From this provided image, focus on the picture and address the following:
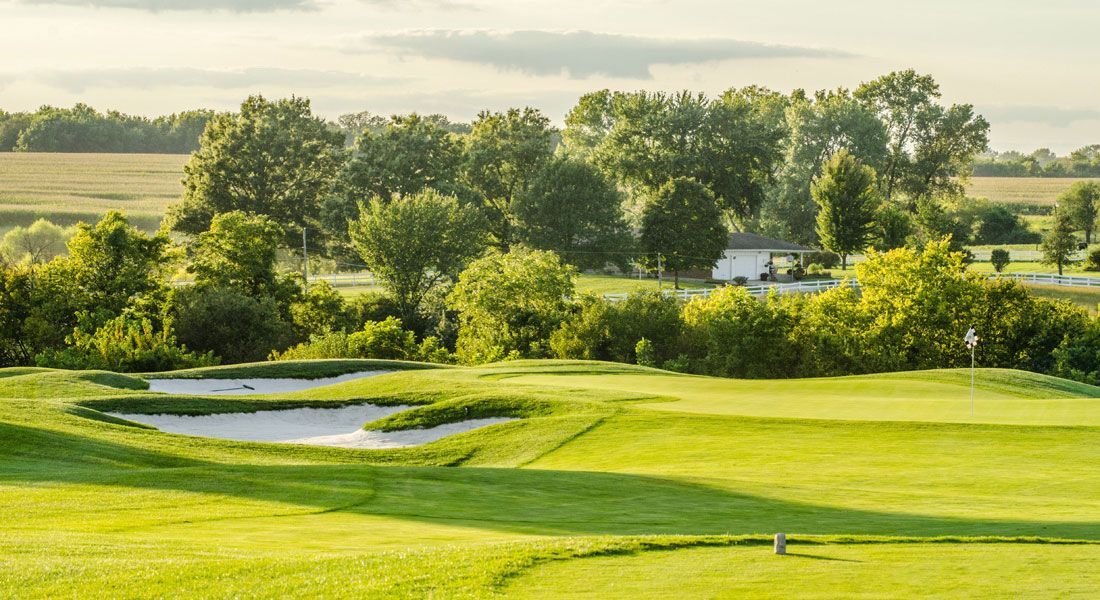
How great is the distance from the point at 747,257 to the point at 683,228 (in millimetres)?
11024

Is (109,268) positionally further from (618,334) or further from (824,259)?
(824,259)

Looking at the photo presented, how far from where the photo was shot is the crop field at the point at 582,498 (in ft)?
32.7

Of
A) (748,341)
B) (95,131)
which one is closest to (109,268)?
(748,341)

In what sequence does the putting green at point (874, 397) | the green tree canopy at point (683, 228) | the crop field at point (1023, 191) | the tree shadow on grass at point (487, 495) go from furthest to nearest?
the crop field at point (1023, 191), the green tree canopy at point (683, 228), the putting green at point (874, 397), the tree shadow on grass at point (487, 495)

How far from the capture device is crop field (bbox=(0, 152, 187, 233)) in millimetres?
109250

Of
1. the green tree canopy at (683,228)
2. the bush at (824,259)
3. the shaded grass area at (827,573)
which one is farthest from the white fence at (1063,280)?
the shaded grass area at (827,573)

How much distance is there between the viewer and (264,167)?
85.4 metres

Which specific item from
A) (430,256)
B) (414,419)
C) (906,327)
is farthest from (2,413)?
(430,256)

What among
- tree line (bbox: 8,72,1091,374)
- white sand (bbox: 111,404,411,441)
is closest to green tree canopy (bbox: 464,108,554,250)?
tree line (bbox: 8,72,1091,374)

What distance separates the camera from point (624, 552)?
11180 mm

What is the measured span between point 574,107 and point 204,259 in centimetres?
7627

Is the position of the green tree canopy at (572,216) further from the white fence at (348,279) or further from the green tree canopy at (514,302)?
the green tree canopy at (514,302)

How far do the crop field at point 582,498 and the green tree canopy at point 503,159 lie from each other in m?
68.9

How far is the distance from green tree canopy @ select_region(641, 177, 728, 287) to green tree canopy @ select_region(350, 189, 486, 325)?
978 inches
